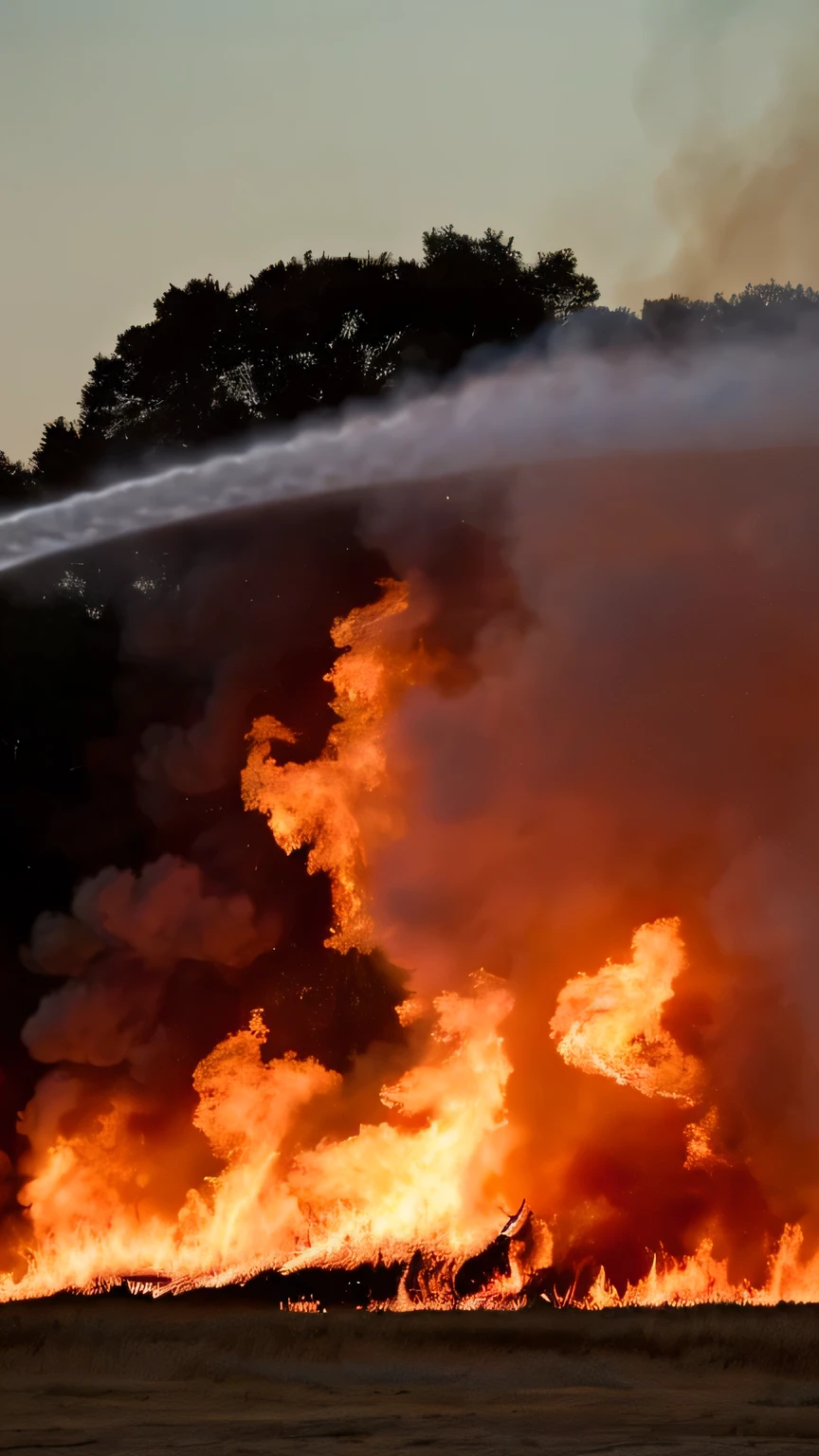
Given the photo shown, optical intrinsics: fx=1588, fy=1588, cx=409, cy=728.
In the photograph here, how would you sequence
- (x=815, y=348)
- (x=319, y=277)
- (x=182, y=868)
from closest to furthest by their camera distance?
(x=815, y=348)
(x=182, y=868)
(x=319, y=277)

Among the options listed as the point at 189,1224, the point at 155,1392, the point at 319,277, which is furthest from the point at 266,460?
the point at 155,1392

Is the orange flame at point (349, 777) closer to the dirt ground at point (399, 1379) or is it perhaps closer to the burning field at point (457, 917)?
the burning field at point (457, 917)

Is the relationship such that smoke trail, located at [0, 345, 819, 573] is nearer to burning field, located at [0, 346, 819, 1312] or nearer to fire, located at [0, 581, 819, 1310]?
burning field, located at [0, 346, 819, 1312]

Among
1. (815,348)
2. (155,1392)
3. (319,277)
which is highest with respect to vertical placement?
(319,277)

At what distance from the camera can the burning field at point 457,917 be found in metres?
21.5

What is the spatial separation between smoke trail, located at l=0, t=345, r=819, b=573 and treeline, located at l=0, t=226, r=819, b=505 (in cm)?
101

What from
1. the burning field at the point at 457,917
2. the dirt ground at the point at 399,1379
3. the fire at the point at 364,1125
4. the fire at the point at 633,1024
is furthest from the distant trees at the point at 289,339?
the dirt ground at the point at 399,1379

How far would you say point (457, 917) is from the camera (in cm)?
2361

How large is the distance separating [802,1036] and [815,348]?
9.17m

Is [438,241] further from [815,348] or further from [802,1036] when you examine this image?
[802,1036]

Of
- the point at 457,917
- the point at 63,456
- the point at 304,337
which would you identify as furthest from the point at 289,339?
the point at 457,917

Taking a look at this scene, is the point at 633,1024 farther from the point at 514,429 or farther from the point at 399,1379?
the point at 514,429

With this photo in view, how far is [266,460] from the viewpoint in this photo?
25359 mm

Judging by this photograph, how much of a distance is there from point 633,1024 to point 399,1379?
Answer: 616cm
